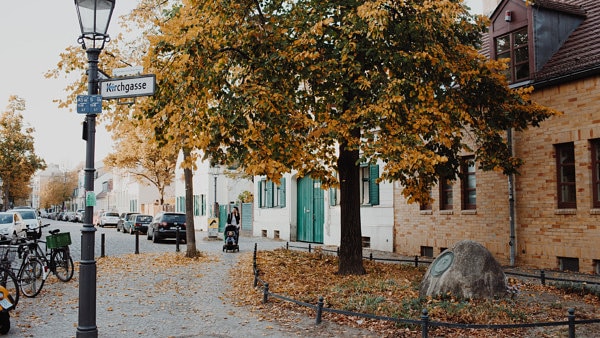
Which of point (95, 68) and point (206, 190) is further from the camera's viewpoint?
point (206, 190)

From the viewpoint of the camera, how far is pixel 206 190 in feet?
143

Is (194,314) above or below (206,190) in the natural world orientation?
below

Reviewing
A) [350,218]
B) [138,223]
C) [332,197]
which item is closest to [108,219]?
[138,223]

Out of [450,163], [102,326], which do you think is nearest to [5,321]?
[102,326]

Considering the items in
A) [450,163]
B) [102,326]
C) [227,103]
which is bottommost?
[102,326]

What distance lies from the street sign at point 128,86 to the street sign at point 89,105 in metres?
0.18

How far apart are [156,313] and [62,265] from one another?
500 centimetres

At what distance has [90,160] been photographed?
295 inches

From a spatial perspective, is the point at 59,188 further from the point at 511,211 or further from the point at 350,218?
the point at 350,218

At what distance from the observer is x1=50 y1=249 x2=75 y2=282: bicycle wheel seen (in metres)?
13.9

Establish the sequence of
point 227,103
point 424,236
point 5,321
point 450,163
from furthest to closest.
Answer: point 424,236 < point 450,163 < point 227,103 < point 5,321

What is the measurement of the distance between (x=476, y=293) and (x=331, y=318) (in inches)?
97.7

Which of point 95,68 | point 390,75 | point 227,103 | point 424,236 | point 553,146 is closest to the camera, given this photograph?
point 95,68

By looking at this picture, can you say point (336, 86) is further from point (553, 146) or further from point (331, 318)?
point (553, 146)
